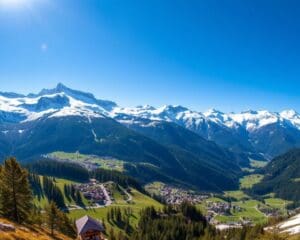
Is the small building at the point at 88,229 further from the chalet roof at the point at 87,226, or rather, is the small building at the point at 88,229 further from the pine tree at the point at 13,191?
the pine tree at the point at 13,191

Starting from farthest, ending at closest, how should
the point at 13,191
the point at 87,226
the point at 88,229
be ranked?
the point at 87,226 → the point at 88,229 → the point at 13,191

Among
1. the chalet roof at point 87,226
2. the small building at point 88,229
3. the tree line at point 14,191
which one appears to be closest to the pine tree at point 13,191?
the tree line at point 14,191

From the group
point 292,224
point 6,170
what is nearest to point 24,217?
point 6,170

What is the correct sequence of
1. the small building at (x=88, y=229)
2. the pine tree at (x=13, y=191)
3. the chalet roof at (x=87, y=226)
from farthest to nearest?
1. the small building at (x=88, y=229)
2. the chalet roof at (x=87, y=226)
3. the pine tree at (x=13, y=191)

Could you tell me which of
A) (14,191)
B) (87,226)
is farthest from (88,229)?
(14,191)

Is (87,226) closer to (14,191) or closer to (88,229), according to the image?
(88,229)

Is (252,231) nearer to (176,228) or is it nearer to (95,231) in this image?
(176,228)

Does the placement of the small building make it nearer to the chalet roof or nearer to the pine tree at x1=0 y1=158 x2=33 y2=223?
the chalet roof

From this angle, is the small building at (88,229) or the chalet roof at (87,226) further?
the small building at (88,229)

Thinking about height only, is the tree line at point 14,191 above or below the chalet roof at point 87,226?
above
